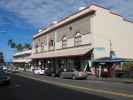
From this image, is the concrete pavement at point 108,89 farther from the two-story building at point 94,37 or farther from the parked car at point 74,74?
the two-story building at point 94,37

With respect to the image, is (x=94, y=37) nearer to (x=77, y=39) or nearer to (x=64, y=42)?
(x=77, y=39)

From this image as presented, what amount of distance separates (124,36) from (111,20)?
13.5ft

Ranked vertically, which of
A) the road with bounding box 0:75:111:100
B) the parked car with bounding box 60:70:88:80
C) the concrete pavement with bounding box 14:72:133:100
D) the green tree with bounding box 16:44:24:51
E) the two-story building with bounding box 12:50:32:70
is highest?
the green tree with bounding box 16:44:24:51

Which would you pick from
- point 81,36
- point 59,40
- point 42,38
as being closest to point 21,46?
point 42,38

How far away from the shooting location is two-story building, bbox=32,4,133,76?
1924 inches

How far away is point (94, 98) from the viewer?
53.0 feet

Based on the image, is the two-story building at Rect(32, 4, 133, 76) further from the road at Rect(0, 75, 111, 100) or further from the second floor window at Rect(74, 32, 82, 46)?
the road at Rect(0, 75, 111, 100)

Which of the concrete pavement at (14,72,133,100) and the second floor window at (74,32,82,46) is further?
the second floor window at (74,32,82,46)

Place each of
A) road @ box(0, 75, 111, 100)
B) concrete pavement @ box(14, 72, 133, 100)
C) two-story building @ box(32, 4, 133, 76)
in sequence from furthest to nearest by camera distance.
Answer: two-story building @ box(32, 4, 133, 76)
concrete pavement @ box(14, 72, 133, 100)
road @ box(0, 75, 111, 100)

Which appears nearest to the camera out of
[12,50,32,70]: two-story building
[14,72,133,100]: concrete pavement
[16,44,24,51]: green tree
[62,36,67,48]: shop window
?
[14,72,133,100]: concrete pavement

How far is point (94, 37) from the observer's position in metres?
48.5

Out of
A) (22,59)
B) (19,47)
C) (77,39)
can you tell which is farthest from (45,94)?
(19,47)

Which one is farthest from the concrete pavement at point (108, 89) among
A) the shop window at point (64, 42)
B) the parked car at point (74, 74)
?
the shop window at point (64, 42)

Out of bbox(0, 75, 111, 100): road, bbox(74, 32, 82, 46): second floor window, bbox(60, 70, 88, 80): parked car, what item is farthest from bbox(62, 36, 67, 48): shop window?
bbox(0, 75, 111, 100): road
